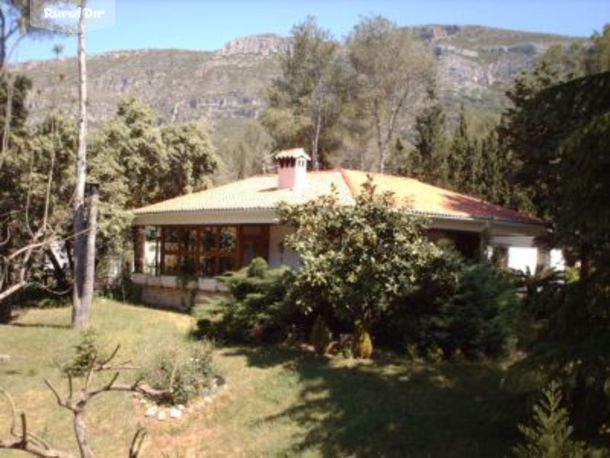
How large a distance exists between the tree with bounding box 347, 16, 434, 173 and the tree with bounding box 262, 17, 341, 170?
1.58 metres

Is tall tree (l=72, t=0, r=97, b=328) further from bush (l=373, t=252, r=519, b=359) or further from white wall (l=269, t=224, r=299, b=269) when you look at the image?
bush (l=373, t=252, r=519, b=359)

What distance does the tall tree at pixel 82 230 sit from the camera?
1964 centimetres

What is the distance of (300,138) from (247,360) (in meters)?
30.1

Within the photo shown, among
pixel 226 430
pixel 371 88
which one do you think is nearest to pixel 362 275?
pixel 226 430

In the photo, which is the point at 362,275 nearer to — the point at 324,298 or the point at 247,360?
the point at 324,298

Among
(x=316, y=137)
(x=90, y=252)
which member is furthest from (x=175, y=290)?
(x=316, y=137)

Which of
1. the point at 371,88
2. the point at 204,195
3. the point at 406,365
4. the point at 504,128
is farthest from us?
the point at 371,88

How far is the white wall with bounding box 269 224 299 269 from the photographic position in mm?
20672

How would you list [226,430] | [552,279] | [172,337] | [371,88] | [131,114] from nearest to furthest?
[226,430] → [172,337] → [552,279] → [131,114] → [371,88]

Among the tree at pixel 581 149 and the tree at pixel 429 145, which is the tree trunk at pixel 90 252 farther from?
the tree at pixel 429 145

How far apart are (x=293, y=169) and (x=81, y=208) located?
23.0ft

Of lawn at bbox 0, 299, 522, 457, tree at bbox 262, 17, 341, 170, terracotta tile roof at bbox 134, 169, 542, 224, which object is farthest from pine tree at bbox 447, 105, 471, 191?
lawn at bbox 0, 299, 522, 457

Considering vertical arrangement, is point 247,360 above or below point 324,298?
below

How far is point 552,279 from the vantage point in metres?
20.0
